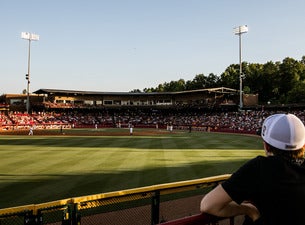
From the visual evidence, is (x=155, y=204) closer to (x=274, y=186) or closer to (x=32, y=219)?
(x=32, y=219)

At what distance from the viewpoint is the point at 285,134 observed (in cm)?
227

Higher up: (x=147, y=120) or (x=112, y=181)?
(x=147, y=120)

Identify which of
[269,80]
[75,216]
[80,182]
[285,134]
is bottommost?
[80,182]

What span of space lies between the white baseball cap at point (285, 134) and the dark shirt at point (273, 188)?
165 mm

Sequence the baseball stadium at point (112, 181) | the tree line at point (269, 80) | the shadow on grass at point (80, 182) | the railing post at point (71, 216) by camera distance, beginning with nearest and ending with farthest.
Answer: the railing post at point (71, 216), the baseball stadium at point (112, 181), the shadow on grass at point (80, 182), the tree line at point (269, 80)

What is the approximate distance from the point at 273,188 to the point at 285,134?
17.8 inches

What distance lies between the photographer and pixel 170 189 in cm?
524

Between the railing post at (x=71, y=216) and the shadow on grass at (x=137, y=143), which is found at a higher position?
the railing post at (x=71, y=216)

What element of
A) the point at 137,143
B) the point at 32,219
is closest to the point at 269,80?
the point at 137,143

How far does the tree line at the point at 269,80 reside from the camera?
260 feet

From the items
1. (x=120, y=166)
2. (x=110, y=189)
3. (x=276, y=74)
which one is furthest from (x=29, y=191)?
(x=276, y=74)

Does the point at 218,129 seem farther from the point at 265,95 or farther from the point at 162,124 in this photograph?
the point at 265,95

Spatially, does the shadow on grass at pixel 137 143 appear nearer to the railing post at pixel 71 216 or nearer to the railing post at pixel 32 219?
the railing post at pixel 71 216

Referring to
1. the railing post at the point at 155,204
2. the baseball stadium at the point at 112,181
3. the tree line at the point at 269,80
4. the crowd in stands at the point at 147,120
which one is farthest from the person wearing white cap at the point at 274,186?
the tree line at the point at 269,80
